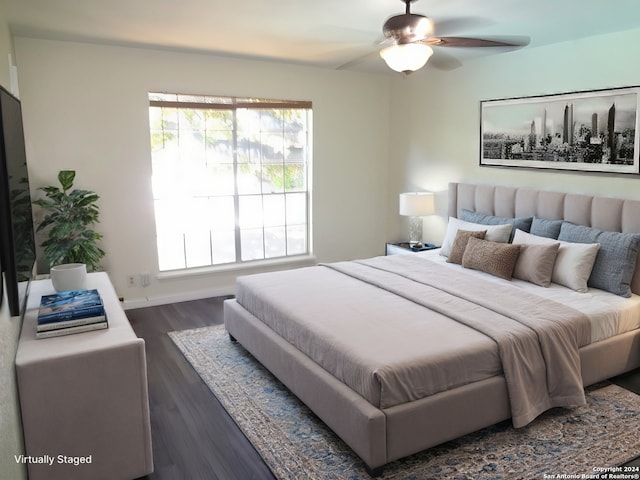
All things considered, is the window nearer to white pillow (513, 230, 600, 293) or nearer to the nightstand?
the nightstand

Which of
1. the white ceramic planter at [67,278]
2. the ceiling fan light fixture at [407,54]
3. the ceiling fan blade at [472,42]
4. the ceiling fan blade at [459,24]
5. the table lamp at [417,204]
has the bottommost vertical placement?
the white ceramic planter at [67,278]

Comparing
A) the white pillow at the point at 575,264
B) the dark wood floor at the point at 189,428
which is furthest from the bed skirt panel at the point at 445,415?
the white pillow at the point at 575,264

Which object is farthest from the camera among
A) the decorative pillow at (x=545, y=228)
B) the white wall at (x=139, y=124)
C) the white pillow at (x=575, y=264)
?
the white wall at (x=139, y=124)

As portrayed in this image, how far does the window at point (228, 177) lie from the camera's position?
17.1 feet

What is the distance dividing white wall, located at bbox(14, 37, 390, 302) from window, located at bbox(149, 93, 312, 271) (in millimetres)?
148

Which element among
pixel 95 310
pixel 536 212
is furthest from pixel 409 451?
pixel 536 212

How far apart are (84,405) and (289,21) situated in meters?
2.84

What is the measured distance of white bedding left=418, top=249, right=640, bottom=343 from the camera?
132 inches

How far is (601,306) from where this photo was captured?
11.3ft

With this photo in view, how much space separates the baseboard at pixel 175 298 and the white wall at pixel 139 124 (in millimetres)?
16

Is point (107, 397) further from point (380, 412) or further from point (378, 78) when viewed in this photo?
point (378, 78)

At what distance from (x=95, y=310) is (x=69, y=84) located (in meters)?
2.89

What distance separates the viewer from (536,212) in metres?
4.52

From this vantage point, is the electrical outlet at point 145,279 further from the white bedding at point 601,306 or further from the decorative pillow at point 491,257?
the white bedding at point 601,306
